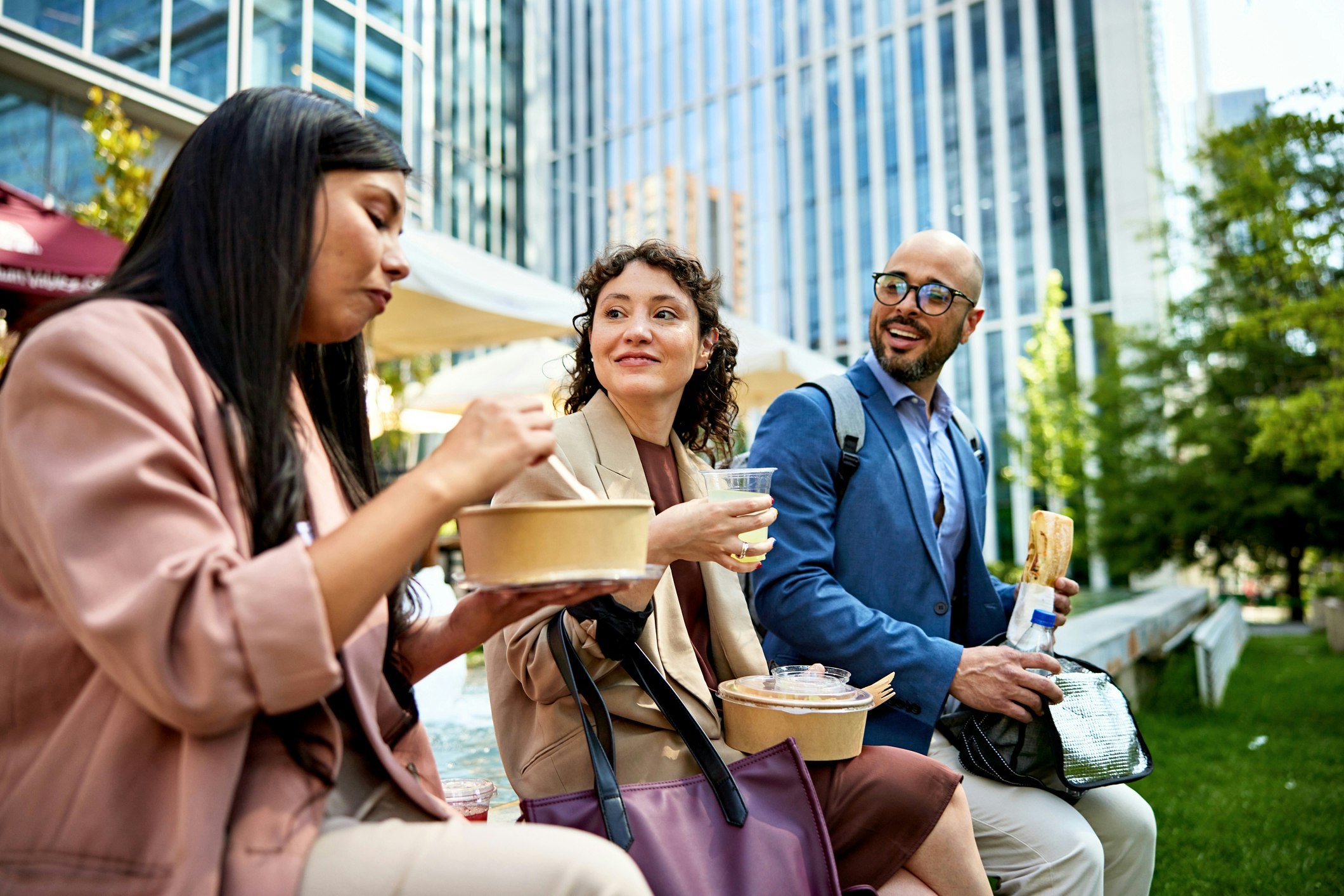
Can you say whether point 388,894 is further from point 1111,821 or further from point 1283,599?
point 1283,599

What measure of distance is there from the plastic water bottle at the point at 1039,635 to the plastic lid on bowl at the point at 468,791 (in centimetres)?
143

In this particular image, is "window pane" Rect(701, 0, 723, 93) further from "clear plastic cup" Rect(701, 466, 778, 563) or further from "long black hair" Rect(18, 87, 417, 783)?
"long black hair" Rect(18, 87, 417, 783)

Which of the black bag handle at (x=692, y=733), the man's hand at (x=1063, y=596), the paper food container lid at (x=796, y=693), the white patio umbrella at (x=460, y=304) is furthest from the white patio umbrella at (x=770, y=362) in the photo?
the black bag handle at (x=692, y=733)

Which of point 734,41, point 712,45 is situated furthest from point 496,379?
point 712,45

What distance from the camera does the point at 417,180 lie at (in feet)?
5.96

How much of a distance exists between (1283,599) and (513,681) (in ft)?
96.1

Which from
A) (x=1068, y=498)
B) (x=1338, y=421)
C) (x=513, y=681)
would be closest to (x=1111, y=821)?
(x=513, y=681)

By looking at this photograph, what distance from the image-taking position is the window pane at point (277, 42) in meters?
14.2

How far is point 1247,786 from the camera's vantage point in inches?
206

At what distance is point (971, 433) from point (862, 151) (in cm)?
3119

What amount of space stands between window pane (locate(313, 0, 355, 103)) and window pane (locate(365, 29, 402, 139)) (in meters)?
0.45

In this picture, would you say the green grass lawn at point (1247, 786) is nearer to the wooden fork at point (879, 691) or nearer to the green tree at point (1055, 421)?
the wooden fork at point (879, 691)

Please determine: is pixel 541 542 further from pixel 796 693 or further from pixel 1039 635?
pixel 1039 635

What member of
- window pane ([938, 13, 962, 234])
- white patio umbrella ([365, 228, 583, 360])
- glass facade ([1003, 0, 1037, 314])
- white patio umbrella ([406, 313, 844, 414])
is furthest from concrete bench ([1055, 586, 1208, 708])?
window pane ([938, 13, 962, 234])
